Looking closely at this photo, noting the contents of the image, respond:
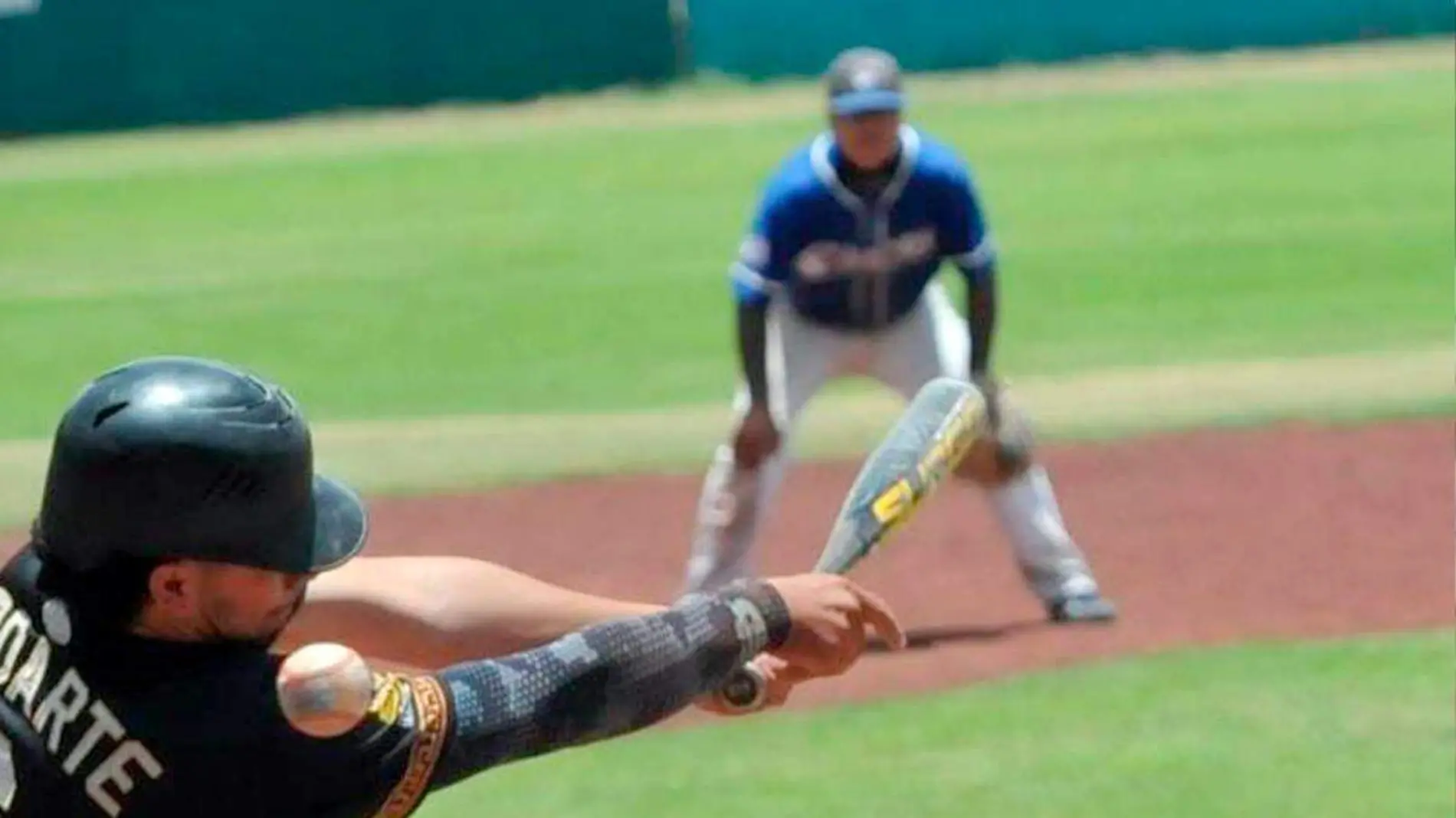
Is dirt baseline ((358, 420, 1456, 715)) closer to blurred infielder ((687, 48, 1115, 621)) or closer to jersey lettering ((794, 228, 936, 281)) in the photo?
blurred infielder ((687, 48, 1115, 621))

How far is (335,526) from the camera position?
10.4 ft

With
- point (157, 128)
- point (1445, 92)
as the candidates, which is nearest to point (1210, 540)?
point (1445, 92)

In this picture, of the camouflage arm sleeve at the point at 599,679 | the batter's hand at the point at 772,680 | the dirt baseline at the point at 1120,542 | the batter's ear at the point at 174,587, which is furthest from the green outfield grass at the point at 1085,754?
the batter's ear at the point at 174,587

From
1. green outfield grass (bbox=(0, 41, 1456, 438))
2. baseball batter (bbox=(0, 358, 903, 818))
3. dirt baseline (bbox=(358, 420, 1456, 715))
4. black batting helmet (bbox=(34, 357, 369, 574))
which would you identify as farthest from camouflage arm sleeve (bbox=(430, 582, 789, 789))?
green outfield grass (bbox=(0, 41, 1456, 438))

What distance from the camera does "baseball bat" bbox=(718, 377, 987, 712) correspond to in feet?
13.1

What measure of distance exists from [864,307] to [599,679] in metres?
6.53

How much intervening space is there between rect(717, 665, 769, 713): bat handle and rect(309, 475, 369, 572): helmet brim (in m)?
0.66

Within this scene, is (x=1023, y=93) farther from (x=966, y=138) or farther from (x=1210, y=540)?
(x=1210, y=540)

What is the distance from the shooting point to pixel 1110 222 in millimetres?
20609

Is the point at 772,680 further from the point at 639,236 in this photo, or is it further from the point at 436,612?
the point at 639,236

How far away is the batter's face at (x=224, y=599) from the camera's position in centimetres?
304

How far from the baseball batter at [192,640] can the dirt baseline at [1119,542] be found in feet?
18.0

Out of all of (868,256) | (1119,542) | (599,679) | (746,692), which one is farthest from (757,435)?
(599,679)

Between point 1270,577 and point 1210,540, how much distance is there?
723 mm
